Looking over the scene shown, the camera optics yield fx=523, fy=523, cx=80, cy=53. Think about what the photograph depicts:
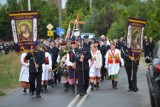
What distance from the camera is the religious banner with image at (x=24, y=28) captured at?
1634 cm

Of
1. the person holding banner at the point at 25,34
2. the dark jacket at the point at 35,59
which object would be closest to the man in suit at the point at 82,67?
the dark jacket at the point at 35,59

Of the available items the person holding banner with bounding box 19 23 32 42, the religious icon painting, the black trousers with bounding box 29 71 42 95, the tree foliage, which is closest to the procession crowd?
the black trousers with bounding box 29 71 42 95

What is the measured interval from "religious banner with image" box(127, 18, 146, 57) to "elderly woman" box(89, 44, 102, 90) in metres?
1.88

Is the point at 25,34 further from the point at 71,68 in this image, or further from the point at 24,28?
the point at 71,68

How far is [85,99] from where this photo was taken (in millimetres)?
15773

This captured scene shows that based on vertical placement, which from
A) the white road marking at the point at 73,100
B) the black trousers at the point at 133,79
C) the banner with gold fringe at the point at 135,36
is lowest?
the white road marking at the point at 73,100

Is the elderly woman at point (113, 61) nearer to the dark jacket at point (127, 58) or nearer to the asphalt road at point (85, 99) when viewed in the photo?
the asphalt road at point (85, 99)

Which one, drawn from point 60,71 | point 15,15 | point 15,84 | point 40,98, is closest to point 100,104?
point 40,98

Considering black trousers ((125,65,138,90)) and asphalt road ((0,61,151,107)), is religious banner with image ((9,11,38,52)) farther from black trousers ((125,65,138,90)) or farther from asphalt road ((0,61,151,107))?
black trousers ((125,65,138,90))

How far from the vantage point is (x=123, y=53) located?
58.4ft

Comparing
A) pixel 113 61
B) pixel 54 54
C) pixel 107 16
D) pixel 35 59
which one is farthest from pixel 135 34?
pixel 107 16

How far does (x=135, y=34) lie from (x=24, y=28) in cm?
381

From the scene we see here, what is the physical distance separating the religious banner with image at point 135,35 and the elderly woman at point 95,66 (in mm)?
1875

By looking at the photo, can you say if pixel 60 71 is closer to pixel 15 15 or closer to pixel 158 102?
pixel 15 15
